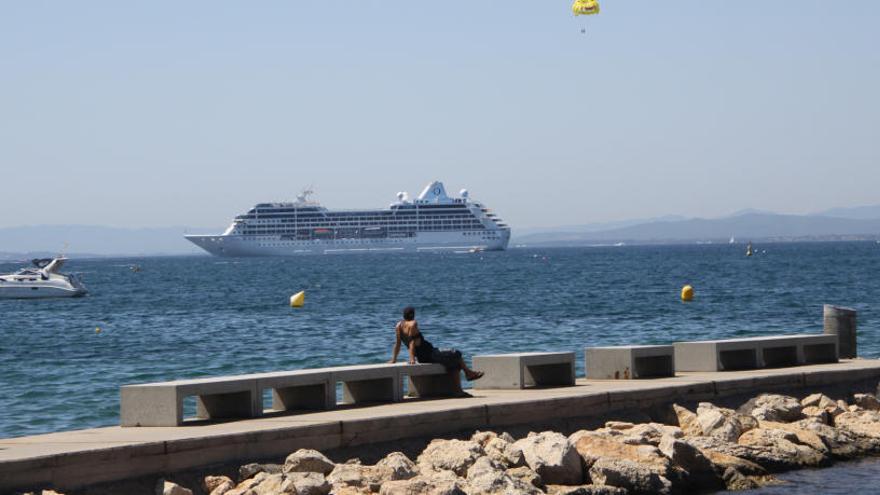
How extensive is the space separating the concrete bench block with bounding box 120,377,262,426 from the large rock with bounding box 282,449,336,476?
1.12 m

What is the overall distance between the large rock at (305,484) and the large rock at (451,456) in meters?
1.08

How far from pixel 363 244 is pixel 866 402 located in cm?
15443

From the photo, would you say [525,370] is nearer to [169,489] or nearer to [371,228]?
[169,489]

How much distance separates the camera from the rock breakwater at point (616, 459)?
10.2m

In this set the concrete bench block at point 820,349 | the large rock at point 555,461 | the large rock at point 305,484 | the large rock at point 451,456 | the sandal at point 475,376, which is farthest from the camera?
the concrete bench block at point 820,349

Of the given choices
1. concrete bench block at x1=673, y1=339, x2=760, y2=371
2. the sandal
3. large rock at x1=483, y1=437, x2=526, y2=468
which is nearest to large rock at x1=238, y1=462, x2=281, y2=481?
large rock at x1=483, y1=437, x2=526, y2=468

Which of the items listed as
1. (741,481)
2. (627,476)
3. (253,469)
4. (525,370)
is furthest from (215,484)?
(525,370)

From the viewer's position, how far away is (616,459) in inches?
445

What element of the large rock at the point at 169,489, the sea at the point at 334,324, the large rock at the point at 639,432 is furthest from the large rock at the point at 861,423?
the sea at the point at 334,324

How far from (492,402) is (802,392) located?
4023mm

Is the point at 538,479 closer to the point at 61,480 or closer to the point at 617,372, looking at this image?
the point at 61,480

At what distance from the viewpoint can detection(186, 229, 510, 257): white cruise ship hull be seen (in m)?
166

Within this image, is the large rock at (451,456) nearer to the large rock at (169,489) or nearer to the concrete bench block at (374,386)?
the concrete bench block at (374,386)

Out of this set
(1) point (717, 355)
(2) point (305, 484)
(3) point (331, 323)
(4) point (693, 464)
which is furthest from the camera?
(3) point (331, 323)
